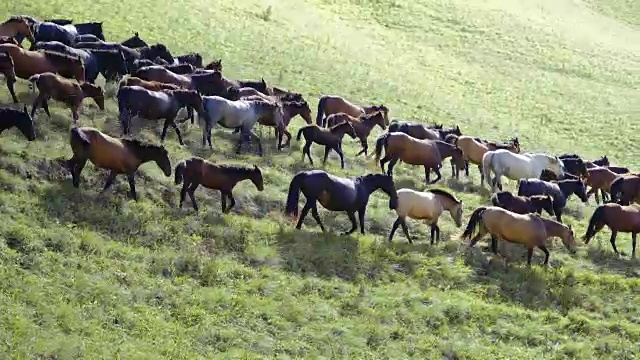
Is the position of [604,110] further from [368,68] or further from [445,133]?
[445,133]

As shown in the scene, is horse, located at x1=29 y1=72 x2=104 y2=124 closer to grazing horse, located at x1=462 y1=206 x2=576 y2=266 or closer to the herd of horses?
the herd of horses

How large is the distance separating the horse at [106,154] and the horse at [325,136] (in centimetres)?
664

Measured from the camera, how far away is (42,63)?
2058 centimetres

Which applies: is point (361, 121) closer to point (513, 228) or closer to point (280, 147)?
point (280, 147)

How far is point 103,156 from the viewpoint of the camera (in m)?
15.8

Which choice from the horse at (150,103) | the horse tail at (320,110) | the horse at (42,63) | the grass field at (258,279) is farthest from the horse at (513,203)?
the horse at (42,63)

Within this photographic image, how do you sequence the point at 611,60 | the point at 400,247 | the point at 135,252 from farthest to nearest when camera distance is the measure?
the point at 611,60 < the point at 400,247 < the point at 135,252

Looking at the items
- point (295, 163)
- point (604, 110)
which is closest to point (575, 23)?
point (604, 110)

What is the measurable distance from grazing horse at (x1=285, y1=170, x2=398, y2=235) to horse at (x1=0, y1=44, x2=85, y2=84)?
814cm

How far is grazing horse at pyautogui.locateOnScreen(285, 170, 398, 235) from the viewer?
16875mm

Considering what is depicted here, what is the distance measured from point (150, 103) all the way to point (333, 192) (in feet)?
19.0

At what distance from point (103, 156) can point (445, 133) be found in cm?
1469

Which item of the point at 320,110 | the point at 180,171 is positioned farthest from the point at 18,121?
the point at 320,110

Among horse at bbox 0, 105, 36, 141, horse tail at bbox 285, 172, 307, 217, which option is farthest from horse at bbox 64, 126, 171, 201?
horse tail at bbox 285, 172, 307, 217
